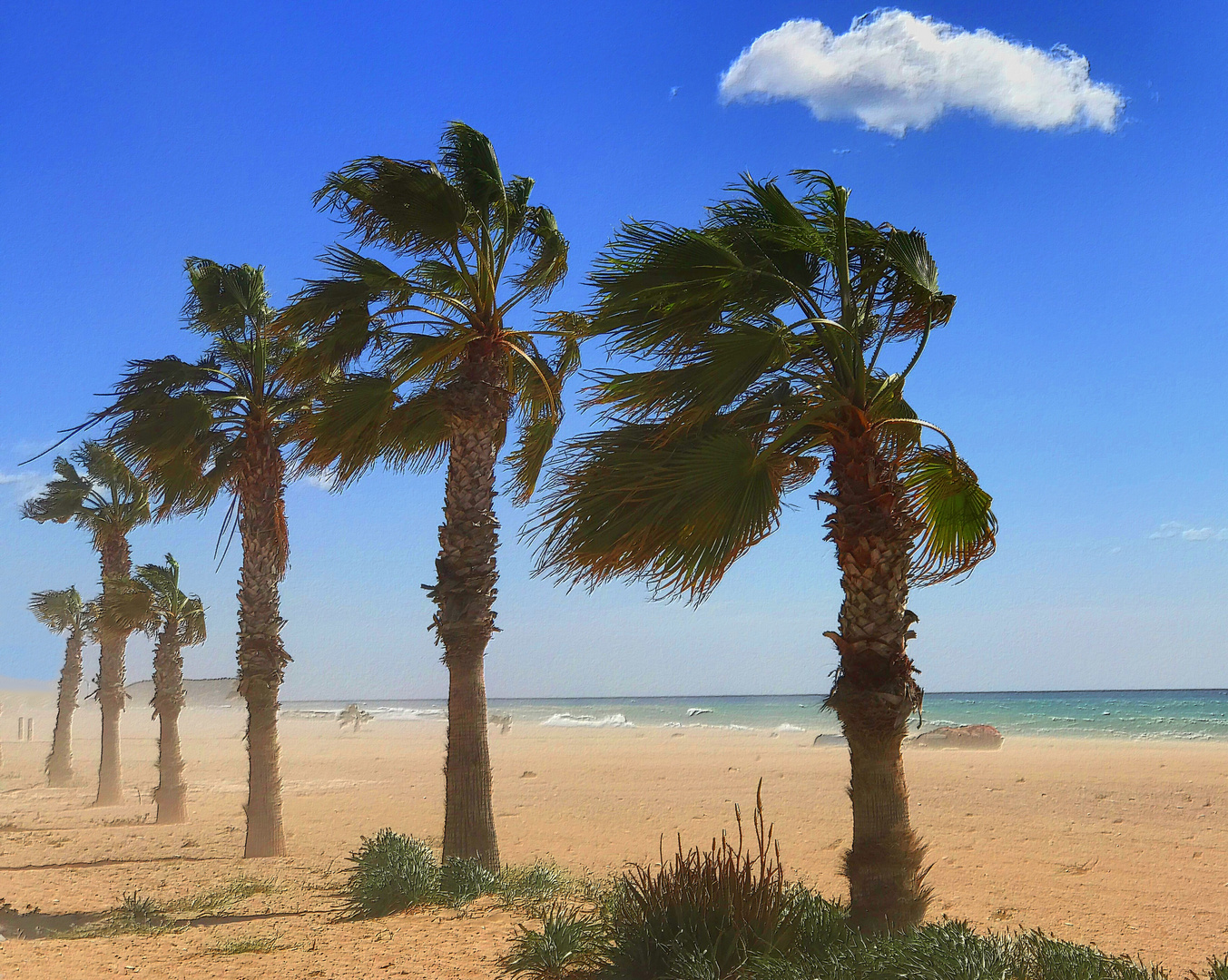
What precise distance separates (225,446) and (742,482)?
34.6ft

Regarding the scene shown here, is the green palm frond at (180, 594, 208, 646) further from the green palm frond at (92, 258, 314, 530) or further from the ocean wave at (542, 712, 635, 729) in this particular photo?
the ocean wave at (542, 712, 635, 729)

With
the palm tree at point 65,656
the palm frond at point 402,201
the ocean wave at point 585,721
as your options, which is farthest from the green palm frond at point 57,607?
the ocean wave at point 585,721

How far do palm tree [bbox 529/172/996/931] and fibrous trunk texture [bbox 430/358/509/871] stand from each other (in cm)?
381

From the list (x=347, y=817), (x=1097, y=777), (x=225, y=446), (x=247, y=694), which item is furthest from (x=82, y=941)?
(x=1097, y=777)

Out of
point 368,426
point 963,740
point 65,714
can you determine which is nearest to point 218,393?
point 368,426

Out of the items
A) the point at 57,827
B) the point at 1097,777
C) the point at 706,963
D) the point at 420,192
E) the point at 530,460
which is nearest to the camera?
the point at 706,963

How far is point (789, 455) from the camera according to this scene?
763 cm

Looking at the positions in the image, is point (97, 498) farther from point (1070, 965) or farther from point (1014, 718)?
point (1014, 718)

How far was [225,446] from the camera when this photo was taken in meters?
14.6

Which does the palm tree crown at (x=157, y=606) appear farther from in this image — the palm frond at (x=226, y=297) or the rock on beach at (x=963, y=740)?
the rock on beach at (x=963, y=740)

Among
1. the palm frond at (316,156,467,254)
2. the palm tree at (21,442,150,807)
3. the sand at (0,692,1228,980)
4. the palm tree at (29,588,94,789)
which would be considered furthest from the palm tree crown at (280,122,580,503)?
the palm tree at (29,588,94,789)

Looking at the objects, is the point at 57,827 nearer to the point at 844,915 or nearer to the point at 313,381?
the point at 313,381

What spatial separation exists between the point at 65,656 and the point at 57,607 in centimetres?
227

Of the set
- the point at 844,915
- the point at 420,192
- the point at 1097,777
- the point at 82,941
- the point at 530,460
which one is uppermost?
the point at 420,192
